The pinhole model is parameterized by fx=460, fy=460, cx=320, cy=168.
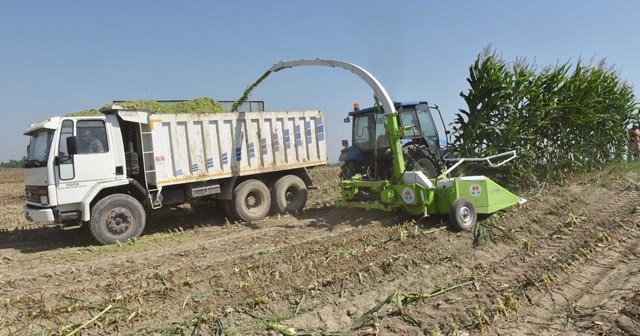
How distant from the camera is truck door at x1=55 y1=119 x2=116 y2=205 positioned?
7039mm

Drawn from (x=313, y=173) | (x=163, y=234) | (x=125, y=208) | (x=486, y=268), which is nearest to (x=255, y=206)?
(x=163, y=234)

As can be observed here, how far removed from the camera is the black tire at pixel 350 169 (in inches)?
366

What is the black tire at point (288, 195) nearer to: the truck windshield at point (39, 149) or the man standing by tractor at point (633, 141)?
the truck windshield at point (39, 149)

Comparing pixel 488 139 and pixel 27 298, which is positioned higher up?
pixel 488 139

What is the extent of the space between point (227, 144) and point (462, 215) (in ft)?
14.5

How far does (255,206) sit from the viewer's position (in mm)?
9133

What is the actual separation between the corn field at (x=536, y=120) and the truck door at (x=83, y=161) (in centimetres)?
683

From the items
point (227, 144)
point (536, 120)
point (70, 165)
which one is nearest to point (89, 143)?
point (70, 165)

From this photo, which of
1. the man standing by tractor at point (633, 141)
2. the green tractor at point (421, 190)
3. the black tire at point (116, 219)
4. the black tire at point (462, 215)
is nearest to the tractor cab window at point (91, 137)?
the black tire at point (116, 219)

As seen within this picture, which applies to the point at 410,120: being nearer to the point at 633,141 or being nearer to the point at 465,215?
the point at 465,215

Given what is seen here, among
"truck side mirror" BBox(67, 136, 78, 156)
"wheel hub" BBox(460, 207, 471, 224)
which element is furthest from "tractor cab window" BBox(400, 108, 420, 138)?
"truck side mirror" BBox(67, 136, 78, 156)

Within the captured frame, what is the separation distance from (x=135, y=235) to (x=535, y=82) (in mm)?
8836

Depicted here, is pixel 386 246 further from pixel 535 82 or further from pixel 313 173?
pixel 313 173

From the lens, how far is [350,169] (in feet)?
30.6
